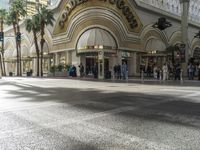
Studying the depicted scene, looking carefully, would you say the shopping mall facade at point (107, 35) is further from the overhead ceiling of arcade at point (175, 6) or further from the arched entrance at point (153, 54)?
the overhead ceiling of arcade at point (175, 6)

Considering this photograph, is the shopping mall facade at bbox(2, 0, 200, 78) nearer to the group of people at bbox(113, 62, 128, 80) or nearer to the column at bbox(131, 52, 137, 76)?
the column at bbox(131, 52, 137, 76)

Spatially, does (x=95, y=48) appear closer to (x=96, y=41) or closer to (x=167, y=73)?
(x=96, y=41)

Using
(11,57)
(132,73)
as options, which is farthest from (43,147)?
(11,57)

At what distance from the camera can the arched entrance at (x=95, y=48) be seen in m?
42.7

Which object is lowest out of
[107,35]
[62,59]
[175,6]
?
[62,59]

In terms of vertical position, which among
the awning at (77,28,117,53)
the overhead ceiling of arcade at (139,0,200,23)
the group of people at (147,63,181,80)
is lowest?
the group of people at (147,63,181,80)

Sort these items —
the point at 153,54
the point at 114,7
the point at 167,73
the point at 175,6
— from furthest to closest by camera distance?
1. the point at 175,6
2. the point at 153,54
3. the point at 114,7
4. the point at 167,73

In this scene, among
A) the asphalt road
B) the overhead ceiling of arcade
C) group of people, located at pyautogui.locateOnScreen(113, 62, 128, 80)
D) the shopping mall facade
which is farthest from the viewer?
the overhead ceiling of arcade

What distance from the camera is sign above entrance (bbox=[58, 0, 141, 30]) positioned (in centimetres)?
4466

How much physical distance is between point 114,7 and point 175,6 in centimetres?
2065

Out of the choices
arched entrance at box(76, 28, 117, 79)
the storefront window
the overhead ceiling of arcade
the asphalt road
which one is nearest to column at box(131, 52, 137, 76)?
arched entrance at box(76, 28, 117, 79)

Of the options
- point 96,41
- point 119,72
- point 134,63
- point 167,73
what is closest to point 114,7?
point 96,41

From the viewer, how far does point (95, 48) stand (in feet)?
140

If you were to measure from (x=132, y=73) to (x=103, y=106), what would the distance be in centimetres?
3704
